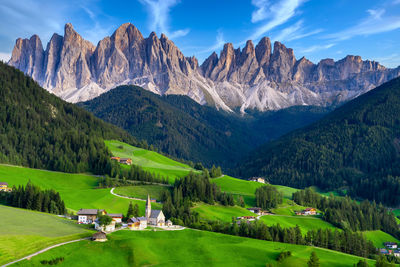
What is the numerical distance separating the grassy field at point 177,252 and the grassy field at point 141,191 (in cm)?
5448

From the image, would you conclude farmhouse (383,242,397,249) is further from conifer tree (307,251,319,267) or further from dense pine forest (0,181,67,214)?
dense pine forest (0,181,67,214)

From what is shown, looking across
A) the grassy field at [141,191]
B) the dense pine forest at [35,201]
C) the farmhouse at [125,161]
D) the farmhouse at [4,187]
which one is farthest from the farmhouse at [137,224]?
the farmhouse at [125,161]

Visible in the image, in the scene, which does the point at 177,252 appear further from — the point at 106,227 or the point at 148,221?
the point at 148,221

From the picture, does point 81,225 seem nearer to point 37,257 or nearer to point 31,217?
point 31,217

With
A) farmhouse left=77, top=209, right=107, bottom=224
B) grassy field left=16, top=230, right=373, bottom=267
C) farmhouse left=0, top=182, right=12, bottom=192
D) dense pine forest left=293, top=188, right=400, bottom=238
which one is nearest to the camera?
grassy field left=16, top=230, right=373, bottom=267

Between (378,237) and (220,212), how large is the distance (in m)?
61.4

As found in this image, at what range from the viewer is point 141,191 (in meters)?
148

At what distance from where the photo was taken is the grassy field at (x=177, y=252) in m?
71.2

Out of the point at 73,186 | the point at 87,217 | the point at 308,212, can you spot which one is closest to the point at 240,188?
the point at 308,212

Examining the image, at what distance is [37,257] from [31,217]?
88.9 ft

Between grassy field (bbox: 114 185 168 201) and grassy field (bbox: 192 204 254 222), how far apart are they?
18.3m

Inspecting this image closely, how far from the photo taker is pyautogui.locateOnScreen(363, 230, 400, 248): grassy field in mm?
139538

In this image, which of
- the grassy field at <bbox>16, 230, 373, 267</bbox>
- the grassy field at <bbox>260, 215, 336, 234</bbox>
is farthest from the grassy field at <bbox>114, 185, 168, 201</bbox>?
the grassy field at <bbox>16, 230, 373, 267</bbox>

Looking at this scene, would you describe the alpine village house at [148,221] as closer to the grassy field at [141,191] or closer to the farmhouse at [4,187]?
the grassy field at [141,191]
